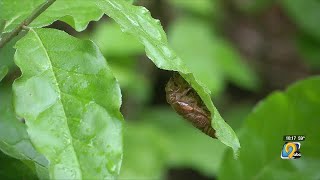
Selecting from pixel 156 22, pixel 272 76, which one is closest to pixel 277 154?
pixel 156 22

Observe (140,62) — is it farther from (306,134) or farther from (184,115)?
(184,115)

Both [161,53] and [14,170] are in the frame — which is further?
[14,170]

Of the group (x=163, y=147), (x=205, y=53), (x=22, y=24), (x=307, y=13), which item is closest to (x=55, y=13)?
(x=22, y=24)

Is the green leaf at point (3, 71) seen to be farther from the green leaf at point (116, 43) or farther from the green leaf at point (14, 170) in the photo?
the green leaf at point (116, 43)

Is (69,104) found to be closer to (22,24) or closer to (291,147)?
(22,24)

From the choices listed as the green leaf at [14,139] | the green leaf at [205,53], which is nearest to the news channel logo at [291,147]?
the green leaf at [14,139]

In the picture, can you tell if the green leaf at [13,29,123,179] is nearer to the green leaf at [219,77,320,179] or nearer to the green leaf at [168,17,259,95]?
the green leaf at [219,77,320,179]

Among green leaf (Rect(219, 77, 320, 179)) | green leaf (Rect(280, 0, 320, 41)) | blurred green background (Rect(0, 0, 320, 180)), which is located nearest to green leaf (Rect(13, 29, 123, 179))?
green leaf (Rect(219, 77, 320, 179))
